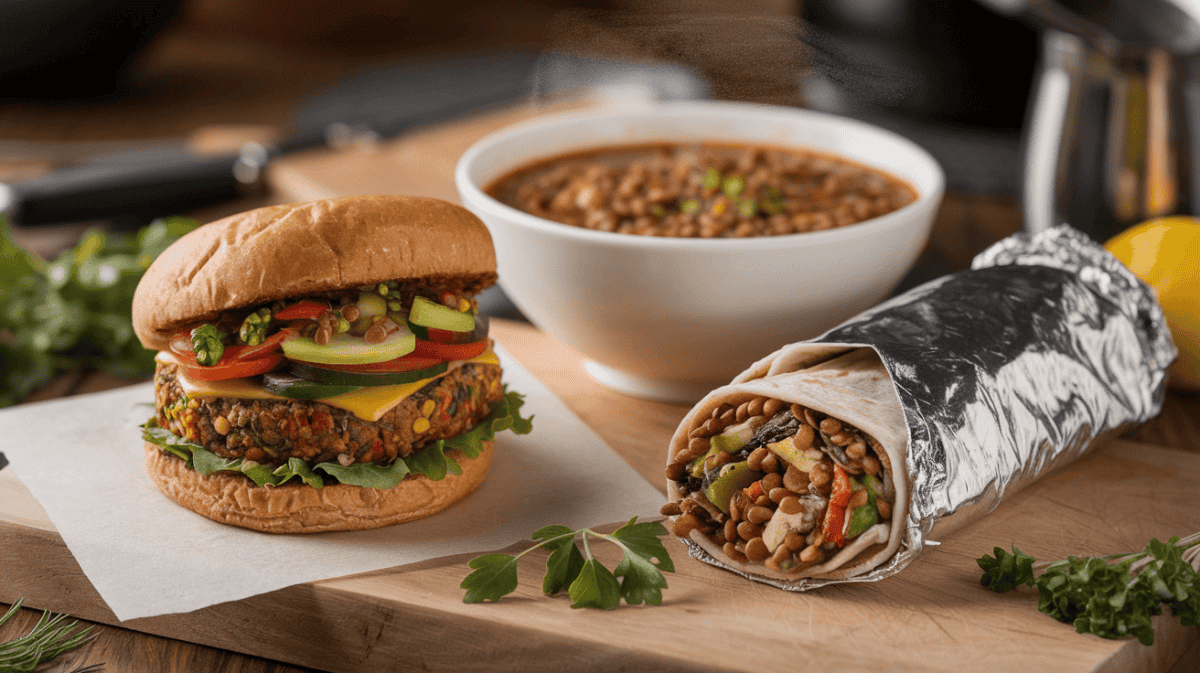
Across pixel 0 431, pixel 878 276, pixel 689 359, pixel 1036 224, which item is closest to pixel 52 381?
pixel 0 431

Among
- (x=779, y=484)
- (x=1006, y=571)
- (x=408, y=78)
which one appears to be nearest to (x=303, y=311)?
(x=779, y=484)

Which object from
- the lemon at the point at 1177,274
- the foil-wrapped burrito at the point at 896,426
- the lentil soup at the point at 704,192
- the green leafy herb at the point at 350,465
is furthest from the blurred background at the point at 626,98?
the green leafy herb at the point at 350,465

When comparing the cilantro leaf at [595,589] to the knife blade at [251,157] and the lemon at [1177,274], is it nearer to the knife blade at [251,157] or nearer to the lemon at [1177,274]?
the lemon at [1177,274]

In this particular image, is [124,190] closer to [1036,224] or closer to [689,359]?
[689,359]

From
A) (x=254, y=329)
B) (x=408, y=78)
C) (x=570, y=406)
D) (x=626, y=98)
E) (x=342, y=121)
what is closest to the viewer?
(x=254, y=329)

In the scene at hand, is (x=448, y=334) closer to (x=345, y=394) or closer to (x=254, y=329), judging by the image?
(x=345, y=394)
